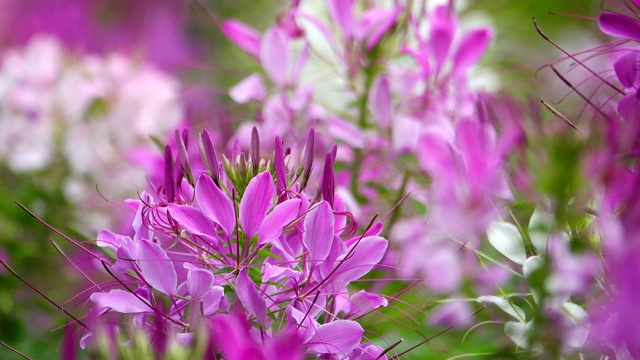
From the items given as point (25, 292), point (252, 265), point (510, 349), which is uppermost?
point (252, 265)

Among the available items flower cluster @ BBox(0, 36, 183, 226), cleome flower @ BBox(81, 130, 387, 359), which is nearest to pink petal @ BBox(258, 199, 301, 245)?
cleome flower @ BBox(81, 130, 387, 359)

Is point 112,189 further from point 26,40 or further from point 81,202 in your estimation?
point 26,40

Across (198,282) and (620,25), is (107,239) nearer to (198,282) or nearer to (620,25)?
(198,282)

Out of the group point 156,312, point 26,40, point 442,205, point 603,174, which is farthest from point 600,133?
point 26,40

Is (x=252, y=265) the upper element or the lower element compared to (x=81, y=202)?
upper

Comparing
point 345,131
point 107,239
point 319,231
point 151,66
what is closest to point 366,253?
point 319,231
